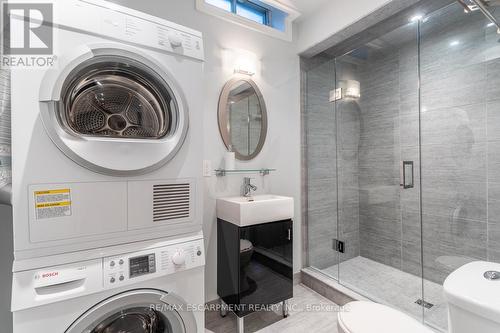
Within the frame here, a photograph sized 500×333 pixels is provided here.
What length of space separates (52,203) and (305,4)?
2.45 metres

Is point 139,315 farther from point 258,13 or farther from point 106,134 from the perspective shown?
point 258,13

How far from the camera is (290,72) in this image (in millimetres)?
2453

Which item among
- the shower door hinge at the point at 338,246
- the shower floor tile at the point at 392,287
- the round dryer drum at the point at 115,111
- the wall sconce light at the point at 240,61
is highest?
the wall sconce light at the point at 240,61

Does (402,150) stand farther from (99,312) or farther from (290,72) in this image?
(99,312)

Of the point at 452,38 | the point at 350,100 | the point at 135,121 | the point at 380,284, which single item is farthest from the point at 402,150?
the point at 135,121

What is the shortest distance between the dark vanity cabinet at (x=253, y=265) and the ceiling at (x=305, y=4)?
198cm

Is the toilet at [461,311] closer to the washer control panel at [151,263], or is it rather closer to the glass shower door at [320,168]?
the washer control panel at [151,263]

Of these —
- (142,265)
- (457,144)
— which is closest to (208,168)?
(142,265)

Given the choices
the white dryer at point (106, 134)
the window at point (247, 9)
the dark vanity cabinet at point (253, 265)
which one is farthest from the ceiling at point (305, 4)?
the dark vanity cabinet at point (253, 265)

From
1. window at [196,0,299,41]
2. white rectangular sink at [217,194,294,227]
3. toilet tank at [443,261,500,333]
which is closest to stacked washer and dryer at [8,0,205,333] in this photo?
white rectangular sink at [217,194,294,227]

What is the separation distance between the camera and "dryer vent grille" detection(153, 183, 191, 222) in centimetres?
114

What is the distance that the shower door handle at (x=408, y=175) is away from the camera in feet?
7.04

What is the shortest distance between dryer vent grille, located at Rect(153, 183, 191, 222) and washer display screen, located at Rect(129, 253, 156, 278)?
174 mm

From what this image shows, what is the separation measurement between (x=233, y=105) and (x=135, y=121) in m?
1.04
